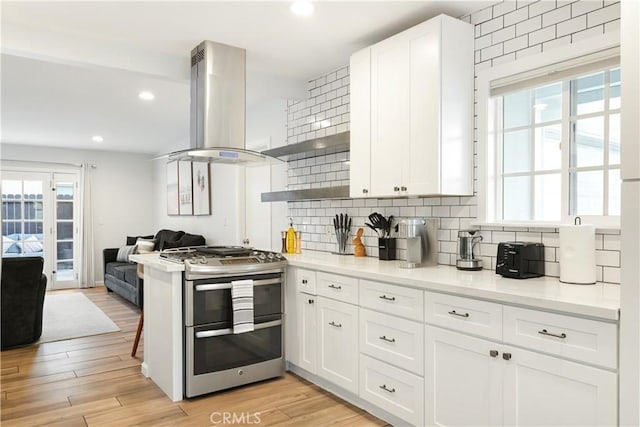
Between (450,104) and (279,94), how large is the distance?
190 cm

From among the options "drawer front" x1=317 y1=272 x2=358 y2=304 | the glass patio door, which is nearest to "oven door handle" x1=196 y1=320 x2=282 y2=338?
"drawer front" x1=317 y1=272 x2=358 y2=304

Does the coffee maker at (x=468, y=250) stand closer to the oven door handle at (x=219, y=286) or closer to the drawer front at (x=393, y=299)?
the drawer front at (x=393, y=299)

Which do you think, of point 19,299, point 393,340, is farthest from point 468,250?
point 19,299

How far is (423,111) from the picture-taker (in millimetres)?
2789

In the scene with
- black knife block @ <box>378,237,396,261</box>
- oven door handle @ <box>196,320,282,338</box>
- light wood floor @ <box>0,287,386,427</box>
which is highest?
black knife block @ <box>378,237,396,261</box>

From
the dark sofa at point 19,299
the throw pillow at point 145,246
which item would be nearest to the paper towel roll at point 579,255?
the dark sofa at point 19,299

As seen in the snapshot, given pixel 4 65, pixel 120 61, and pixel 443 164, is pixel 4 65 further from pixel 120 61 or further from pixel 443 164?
pixel 443 164

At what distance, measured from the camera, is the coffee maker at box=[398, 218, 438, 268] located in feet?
9.40

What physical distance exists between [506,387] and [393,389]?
0.73 metres

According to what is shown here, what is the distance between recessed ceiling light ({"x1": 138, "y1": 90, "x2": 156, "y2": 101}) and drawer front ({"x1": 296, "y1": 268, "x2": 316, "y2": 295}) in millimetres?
2668

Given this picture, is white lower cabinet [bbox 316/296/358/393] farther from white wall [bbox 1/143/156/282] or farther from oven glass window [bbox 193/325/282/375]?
white wall [bbox 1/143/156/282]

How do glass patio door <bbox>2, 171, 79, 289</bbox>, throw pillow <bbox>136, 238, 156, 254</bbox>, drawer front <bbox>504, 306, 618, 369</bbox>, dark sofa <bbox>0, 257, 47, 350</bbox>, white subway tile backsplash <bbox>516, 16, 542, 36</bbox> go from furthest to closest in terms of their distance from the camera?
glass patio door <bbox>2, 171, 79, 289</bbox> → throw pillow <bbox>136, 238, 156, 254</bbox> → dark sofa <bbox>0, 257, 47, 350</bbox> → white subway tile backsplash <bbox>516, 16, 542, 36</bbox> → drawer front <bbox>504, 306, 618, 369</bbox>

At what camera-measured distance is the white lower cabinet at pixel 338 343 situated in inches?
111

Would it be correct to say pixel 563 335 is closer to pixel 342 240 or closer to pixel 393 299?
pixel 393 299
